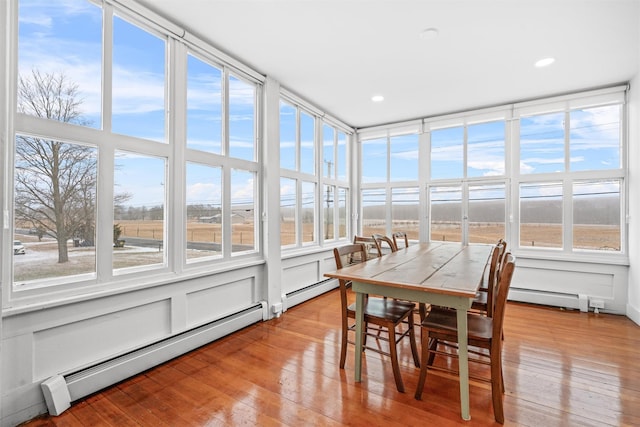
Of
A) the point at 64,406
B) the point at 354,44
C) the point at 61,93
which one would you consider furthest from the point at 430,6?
the point at 64,406

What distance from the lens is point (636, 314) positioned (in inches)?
131

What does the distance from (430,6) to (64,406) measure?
3837 mm

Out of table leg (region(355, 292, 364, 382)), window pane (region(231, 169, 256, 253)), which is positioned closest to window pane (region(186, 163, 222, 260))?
window pane (region(231, 169, 256, 253))

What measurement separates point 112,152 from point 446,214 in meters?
4.63

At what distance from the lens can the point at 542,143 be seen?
13.7 feet

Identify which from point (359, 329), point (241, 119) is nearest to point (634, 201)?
point (359, 329)

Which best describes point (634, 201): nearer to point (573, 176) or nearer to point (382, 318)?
point (573, 176)

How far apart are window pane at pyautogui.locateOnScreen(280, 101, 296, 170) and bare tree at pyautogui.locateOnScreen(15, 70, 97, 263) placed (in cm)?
221

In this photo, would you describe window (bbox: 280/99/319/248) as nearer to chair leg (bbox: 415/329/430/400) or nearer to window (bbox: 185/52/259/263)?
window (bbox: 185/52/259/263)

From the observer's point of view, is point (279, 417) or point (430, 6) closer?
point (279, 417)

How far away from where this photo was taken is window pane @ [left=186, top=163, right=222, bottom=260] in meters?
2.78

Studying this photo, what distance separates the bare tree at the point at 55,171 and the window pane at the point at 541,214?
5.20 meters

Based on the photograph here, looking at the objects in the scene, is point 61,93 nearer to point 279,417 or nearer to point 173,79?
point 173,79

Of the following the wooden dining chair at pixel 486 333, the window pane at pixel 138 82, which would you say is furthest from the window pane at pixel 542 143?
the window pane at pixel 138 82
